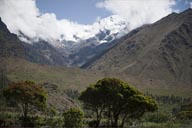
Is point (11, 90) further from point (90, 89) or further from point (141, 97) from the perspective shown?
point (141, 97)

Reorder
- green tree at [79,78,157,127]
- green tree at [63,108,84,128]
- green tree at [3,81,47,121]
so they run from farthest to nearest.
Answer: green tree at [63,108,84,128] < green tree at [79,78,157,127] < green tree at [3,81,47,121]

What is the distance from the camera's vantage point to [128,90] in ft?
222

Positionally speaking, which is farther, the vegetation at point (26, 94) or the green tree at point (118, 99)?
the green tree at point (118, 99)

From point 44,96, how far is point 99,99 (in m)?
10.9

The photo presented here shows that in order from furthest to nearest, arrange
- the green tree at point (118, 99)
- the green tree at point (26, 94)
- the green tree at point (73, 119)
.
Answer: the green tree at point (73, 119) → the green tree at point (118, 99) → the green tree at point (26, 94)

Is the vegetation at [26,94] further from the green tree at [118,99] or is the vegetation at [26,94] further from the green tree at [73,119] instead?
the green tree at [118,99]

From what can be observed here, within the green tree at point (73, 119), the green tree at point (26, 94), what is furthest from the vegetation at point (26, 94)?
the green tree at point (73, 119)

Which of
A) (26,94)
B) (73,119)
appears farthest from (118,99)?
(26,94)

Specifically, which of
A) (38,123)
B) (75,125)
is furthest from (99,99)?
(38,123)

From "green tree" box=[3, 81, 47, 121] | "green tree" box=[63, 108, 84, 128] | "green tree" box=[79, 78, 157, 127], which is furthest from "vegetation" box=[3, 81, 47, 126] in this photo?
"green tree" box=[79, 78, 157, 127]

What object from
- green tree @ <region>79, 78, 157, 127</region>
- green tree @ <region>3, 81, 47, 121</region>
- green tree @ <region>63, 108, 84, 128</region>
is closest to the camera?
green tree @ <region>3, 81, 47, 121</region>

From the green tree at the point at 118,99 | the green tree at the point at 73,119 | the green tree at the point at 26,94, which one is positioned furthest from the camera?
the green tree at the point at 73,119

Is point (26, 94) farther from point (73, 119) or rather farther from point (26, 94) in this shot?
point (73, 119)

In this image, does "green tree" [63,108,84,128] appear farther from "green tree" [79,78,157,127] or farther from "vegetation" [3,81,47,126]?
"vegetation" [3,81,47,126]
